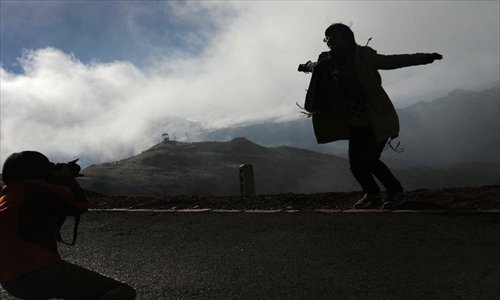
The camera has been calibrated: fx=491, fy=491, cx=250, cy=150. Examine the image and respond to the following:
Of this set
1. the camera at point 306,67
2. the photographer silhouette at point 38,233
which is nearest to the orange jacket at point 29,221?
the photographer silhouette at point 38,233

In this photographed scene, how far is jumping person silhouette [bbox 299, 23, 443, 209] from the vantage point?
624cm

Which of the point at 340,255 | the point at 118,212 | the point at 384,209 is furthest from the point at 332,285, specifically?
the point at 118,212

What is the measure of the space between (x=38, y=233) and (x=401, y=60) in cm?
475

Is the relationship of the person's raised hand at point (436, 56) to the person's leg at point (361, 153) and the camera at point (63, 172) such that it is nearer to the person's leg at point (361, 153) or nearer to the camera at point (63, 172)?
the person's leg at point (361, 153)

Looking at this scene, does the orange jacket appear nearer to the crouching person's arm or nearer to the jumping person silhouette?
the crouching person's arm

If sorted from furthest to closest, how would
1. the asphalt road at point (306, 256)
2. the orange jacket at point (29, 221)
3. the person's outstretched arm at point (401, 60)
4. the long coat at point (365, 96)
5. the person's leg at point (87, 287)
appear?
the long coat at point (365, 96), the person's outstretched arm at point (401, 60), the asphalt road at point (306, 256), the person's leg at point (87, 287), the orange jacket at point (29, 221)

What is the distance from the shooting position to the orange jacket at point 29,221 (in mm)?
2898

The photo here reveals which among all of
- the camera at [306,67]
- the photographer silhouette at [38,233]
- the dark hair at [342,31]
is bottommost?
the photographer silhouette at [38,233]

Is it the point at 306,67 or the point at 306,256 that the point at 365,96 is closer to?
the point at 306,67

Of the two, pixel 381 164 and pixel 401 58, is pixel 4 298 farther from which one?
pixel 401 58

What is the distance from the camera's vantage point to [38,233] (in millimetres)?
2990

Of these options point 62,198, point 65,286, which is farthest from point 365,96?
point 65,286

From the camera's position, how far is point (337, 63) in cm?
643

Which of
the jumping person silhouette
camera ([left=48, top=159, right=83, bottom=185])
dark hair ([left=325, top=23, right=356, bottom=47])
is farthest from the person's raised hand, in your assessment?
camera ([left=48, top=159, right=83, bottom=185])
